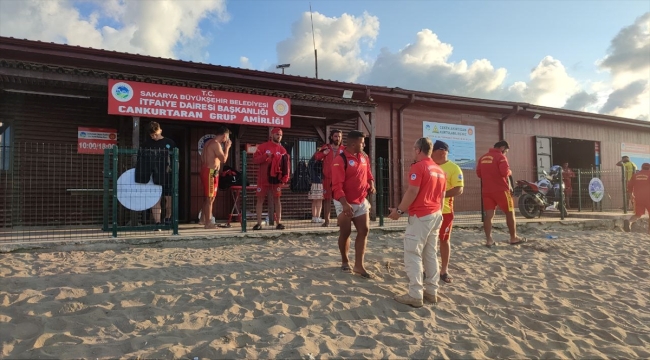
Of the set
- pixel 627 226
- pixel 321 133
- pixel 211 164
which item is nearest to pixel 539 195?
pixel 627 226

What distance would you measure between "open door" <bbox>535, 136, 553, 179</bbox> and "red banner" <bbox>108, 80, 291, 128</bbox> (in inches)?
398

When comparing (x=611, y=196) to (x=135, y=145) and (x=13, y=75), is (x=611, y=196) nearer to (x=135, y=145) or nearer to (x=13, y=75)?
(x=135, y=145)

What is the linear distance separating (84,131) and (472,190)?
35.6 feet

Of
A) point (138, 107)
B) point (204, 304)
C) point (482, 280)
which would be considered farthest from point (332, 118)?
point (204, 304)

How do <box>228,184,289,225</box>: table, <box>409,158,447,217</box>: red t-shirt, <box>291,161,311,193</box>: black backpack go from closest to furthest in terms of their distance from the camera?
<box>409,158,447,217</box>: red t-shirt → <box>228,184,289,225</box>: table → <box>291,161,311,193</box>: black backpack

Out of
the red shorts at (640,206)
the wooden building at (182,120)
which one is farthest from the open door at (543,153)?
the red shorts at (640,206)

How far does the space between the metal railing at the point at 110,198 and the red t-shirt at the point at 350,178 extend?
2.51 meters

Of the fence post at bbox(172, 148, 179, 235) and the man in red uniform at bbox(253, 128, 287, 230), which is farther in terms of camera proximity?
the man in red uniform at bbox(253, 128, 287, 230)

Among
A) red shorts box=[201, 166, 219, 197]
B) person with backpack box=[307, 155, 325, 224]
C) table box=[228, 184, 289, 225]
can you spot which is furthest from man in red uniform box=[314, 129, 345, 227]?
red shorts box=[201, 166, 219, 197]

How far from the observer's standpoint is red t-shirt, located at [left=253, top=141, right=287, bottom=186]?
23.3 feet

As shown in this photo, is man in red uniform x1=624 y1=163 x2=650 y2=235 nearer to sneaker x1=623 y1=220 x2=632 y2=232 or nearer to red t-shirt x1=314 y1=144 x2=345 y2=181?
sneaker x1=623 y1=220 x2=632 y2=232

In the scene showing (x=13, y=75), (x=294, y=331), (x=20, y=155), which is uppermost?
(x=13, y=75)

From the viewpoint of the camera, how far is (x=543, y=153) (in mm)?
15008

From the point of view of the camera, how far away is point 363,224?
4938 mm
